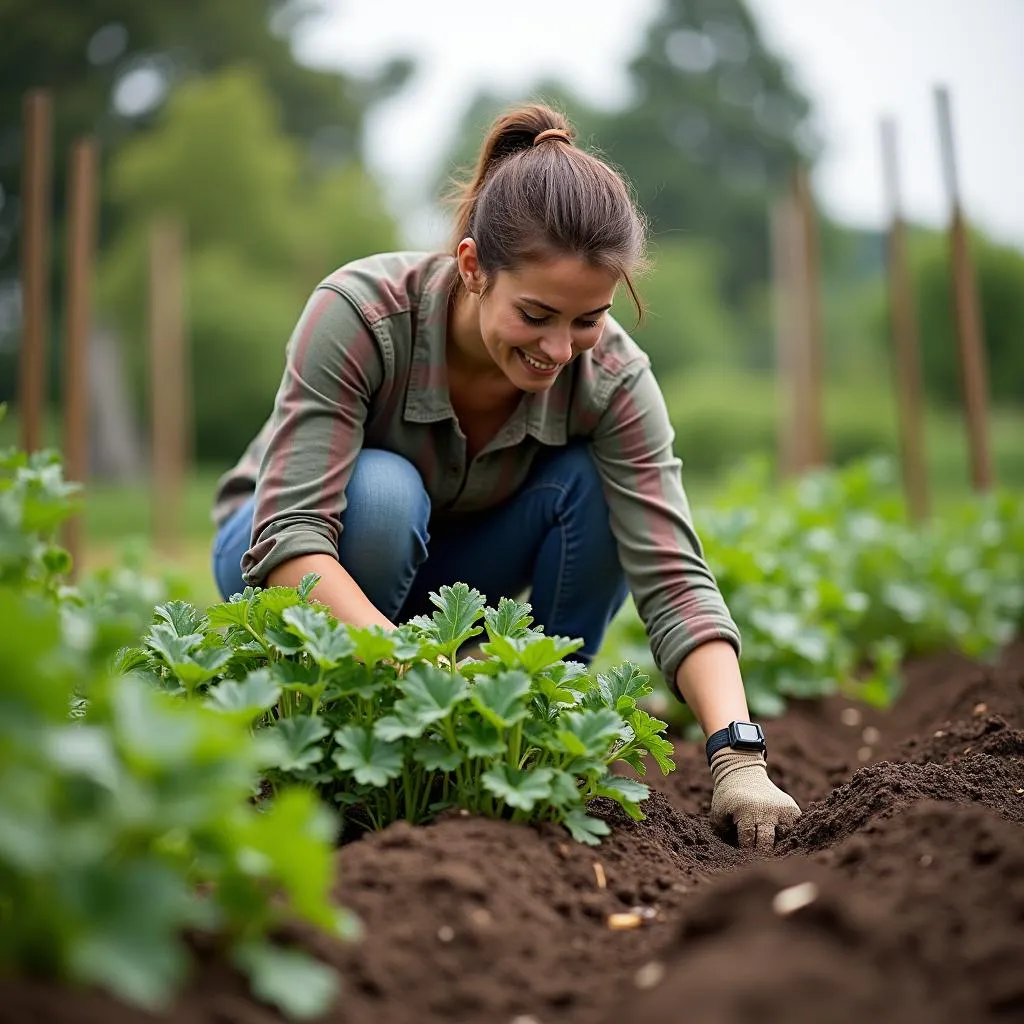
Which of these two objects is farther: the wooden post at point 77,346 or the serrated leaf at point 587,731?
the wooden post at point 77,346

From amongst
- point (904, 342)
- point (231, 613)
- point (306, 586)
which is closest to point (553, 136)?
point (306, 586)

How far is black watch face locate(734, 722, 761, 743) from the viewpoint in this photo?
6.95ft

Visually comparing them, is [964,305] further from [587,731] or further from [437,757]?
[437,757]

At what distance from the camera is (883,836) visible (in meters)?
1.66

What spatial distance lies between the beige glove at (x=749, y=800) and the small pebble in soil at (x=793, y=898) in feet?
2.41

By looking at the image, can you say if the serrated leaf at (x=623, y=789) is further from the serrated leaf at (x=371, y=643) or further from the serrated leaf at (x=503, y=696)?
the serrated leaf at (x=371, y=643)

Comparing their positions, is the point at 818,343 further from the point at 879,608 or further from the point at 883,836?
the point at 883,836

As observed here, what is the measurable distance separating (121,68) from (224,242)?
3.05 m

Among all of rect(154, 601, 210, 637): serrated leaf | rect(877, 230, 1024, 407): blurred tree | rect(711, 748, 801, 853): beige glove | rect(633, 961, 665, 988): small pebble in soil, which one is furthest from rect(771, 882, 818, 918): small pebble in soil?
rect(877, 230, 1024, 407): blurred tree

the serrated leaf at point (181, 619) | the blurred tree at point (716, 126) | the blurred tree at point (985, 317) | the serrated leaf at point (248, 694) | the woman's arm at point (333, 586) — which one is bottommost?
the serrated leaf at point (248, 694)

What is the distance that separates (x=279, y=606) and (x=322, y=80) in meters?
17.4

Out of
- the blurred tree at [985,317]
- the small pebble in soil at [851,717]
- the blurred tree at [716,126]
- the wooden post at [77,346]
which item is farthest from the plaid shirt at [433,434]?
the blurred tree at [716,126]

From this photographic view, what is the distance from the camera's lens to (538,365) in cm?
223

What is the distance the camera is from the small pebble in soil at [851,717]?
3.58 metres
